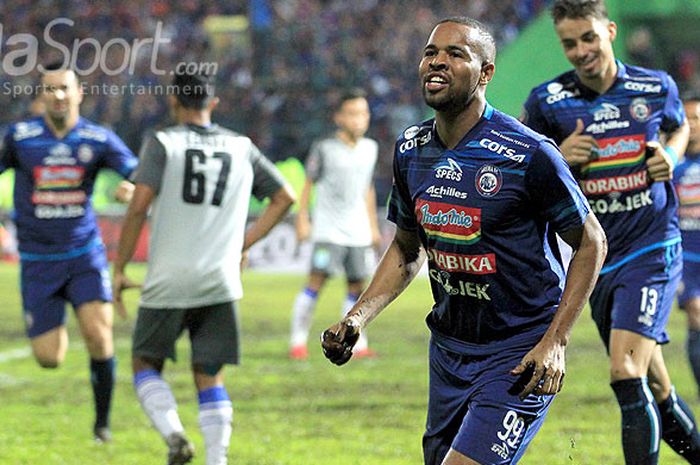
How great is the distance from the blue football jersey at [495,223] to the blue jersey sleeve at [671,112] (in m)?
2.09

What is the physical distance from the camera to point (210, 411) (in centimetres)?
675

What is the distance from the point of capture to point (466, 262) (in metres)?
4.58

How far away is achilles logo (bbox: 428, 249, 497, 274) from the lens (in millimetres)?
4547

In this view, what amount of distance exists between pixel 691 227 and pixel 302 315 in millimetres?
3766

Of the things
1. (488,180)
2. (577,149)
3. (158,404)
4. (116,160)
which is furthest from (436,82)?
(116,160)

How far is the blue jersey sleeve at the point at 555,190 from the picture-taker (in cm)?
439

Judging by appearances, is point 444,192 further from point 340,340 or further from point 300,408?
point 300,408

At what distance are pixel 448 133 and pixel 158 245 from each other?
2621 mm

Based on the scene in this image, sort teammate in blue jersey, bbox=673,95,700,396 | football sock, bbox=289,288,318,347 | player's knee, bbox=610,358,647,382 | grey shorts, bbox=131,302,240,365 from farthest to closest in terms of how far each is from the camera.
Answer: football sock, bbox=289,288,318,347 → teammate in blue jersey, bbox=673,95,700,396 → grey shorts, bbox=131,302,240,365 → player's knee, bbox=610,358,647,382

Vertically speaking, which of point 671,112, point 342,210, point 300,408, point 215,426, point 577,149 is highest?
point 671,112

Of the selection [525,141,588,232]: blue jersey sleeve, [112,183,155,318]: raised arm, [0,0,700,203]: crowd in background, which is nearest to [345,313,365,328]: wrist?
[525,141,588,232]: blue jersey sleeve

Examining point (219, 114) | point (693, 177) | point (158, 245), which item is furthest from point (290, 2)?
point (158, 245)

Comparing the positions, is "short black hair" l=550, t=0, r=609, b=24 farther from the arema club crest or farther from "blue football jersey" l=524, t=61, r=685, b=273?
the arema club crest

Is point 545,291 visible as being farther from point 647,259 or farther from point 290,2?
point 290,2
